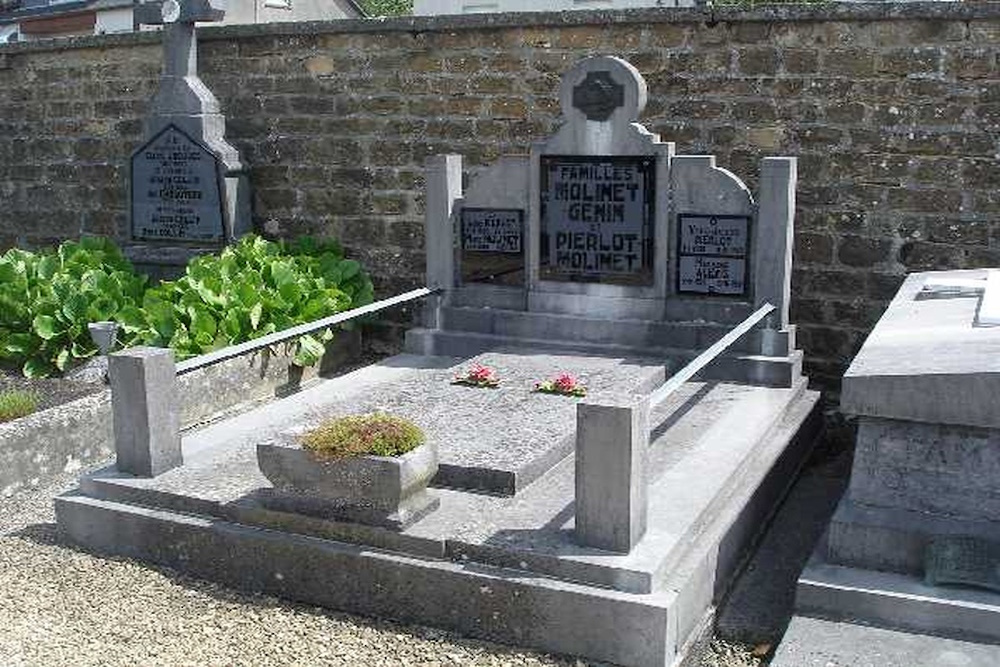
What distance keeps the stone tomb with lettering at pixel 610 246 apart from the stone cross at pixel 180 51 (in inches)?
119

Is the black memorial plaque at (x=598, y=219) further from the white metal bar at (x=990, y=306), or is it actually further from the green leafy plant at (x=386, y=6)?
the green leafy plant at (x=386, y=6)

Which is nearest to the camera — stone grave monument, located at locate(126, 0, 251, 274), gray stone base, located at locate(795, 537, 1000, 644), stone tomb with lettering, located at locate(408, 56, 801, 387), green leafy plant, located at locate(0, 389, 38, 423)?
gray stone base, located at locate(795, 537, 1000, 644)

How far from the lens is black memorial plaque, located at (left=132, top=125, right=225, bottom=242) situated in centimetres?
870

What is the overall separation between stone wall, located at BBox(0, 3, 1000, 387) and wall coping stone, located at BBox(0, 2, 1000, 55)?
2 centimetres

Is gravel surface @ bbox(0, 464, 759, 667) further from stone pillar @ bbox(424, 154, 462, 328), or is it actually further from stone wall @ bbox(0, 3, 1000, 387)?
stone wall @ bbox(0, 3, 1000, 387)

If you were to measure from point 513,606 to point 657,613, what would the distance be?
55 cm

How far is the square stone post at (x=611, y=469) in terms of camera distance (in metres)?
3.71

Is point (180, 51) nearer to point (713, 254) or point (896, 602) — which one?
point (713, 254)

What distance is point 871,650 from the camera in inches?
143

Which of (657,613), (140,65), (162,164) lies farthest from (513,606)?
(140,65)

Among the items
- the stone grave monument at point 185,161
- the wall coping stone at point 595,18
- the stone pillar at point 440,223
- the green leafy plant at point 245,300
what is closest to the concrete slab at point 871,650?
the stone pillar at point 440,223

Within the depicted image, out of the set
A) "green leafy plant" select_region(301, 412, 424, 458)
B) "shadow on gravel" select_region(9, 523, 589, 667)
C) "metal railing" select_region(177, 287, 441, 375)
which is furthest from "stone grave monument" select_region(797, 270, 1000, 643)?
"metal railing" select_region(177, 287, 441, 375)

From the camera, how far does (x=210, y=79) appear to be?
9.18 meters

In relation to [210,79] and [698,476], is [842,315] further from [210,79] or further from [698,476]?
[210,79]
